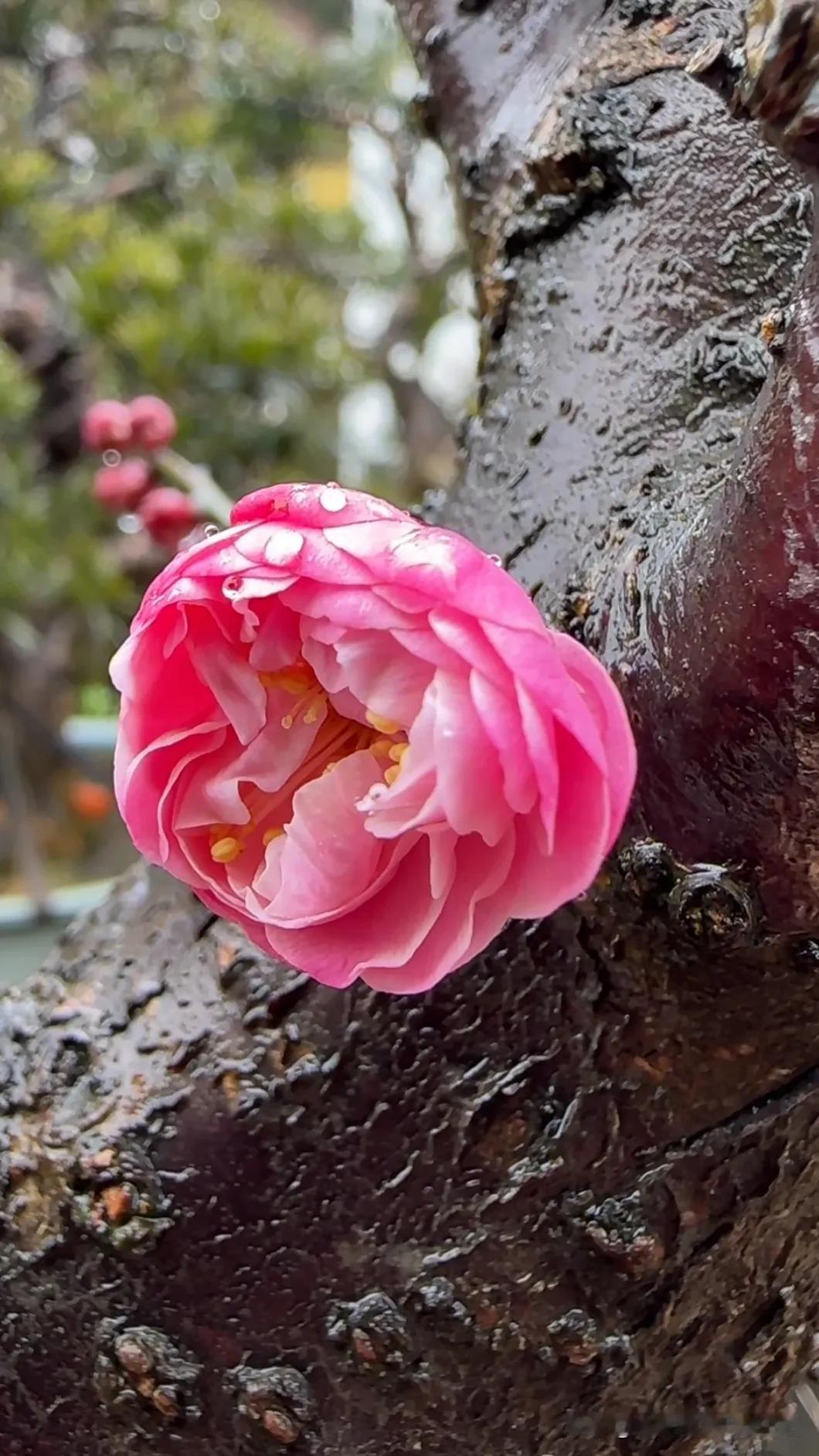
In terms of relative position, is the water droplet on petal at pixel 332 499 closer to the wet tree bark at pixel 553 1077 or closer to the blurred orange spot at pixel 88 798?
the wet tree bark at pixel 553 1077

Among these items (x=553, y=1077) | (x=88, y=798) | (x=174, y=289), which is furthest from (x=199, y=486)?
(x=88, y=798)

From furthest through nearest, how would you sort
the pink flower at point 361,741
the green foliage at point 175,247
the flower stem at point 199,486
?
the green foliage at point 175,247
the flower stem at point 199,486
the pink flower at point 361,741

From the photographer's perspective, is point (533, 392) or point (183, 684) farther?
point (533, 392)

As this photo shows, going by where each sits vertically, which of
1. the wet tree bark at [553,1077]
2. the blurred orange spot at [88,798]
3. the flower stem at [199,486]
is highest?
the wet tree bark at [553,1077]

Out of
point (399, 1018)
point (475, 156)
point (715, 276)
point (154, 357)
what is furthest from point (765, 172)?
point (154, 357)

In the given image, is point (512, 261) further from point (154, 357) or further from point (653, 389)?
point (154, 357)

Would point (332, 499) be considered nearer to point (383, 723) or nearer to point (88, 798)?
point (383, 723)

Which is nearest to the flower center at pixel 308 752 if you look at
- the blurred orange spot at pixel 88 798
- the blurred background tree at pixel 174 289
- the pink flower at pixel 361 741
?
the pink flower at pixel 361 741

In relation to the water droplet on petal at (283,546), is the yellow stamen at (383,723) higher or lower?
lower
